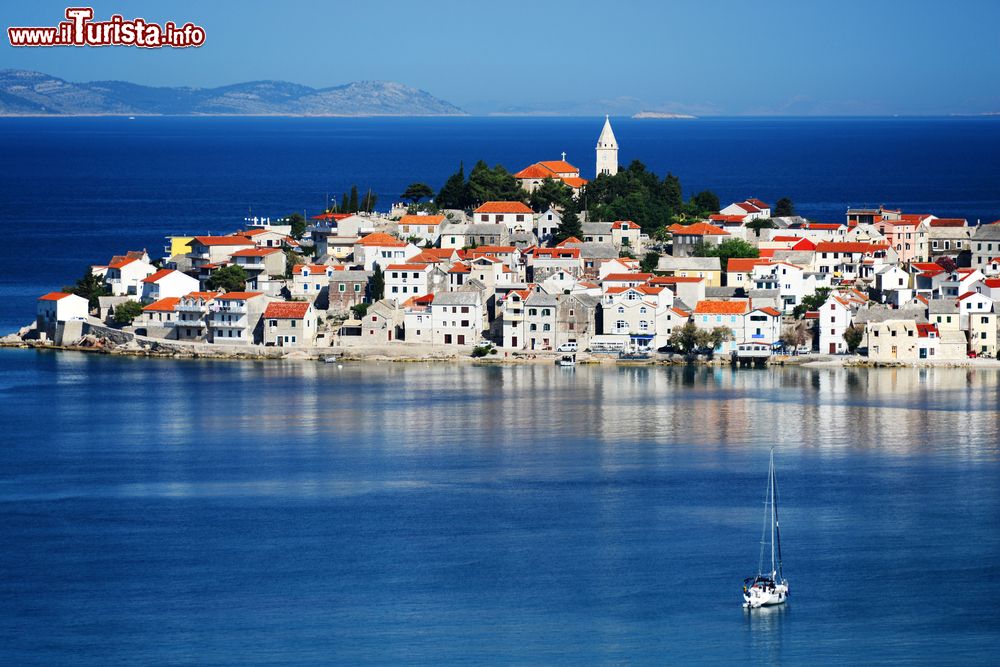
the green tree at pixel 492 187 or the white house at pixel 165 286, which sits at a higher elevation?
the green tree at pixel 492 187

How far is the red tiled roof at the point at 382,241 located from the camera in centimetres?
4369

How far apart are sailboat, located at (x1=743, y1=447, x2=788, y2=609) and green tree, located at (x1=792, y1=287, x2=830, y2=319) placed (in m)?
14.2

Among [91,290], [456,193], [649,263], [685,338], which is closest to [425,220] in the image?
[456,193]

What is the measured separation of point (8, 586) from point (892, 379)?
1927 cm

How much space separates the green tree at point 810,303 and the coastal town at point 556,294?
0.06 meters

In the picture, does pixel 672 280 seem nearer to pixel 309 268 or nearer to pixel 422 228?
pixel 309 268

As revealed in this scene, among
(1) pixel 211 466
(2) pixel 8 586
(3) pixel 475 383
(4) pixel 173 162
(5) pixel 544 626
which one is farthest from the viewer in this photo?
(4) pixel 173 162

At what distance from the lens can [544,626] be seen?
2141 cm

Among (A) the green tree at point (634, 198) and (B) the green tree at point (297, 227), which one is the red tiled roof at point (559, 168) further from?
(B) the green tree at point (297, 227)

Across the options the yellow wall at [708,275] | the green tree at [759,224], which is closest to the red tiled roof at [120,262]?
the yellow wall at [708,275]

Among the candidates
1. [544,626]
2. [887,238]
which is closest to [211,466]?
[544,626]

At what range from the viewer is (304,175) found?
99.6 metres

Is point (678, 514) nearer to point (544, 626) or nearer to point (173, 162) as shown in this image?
point (544, 626)

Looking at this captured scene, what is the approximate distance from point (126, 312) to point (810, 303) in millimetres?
14410
